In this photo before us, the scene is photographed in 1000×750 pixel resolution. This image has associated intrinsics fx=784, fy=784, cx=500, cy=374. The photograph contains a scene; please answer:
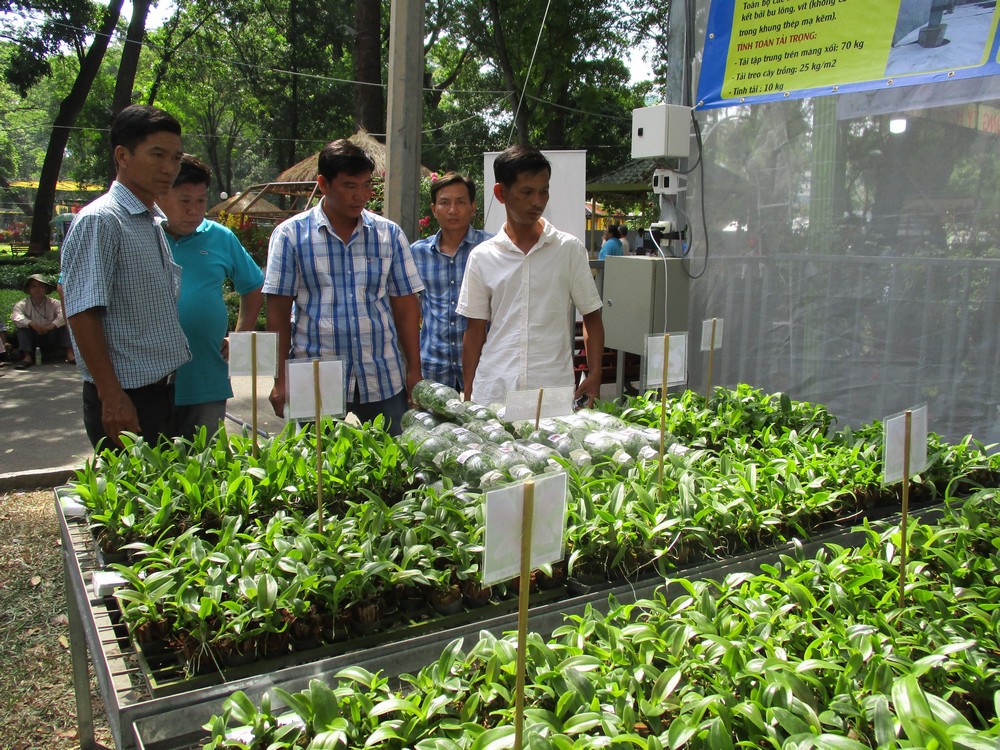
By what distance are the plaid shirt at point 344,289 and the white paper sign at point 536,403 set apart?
2.82ft

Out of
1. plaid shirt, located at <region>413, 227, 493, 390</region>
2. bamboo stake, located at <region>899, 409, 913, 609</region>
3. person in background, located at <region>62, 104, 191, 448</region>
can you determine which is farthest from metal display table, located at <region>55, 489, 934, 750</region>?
plaid shirt, located at <region>413, 227, 493, 390</region>

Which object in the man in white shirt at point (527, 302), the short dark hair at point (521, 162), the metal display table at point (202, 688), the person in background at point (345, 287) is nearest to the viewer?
the metal display table at point (202, 688)

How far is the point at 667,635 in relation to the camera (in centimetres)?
153

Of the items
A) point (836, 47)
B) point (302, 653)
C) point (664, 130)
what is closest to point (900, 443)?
point (302, 653)

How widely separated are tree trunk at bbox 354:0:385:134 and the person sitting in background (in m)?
5.31

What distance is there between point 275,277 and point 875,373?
3.47 meters

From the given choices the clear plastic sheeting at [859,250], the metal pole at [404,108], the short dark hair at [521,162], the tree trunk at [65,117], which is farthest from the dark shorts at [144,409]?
the tree trunk at [65,117]

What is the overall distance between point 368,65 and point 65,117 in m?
7.31

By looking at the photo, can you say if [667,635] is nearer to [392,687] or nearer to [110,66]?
[392,687]

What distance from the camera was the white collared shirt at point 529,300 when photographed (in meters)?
3.14

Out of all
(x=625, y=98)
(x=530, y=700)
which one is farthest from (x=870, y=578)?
(x=625, y=98)

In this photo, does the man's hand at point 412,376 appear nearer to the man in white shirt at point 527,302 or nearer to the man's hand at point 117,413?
the man in white shirt at point 527,302

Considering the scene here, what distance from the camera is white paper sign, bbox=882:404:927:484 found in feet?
5.82

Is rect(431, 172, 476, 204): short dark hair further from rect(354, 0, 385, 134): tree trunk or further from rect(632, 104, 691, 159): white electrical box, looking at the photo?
rect(354, 0, 385, 134): tree trunk
